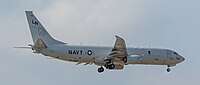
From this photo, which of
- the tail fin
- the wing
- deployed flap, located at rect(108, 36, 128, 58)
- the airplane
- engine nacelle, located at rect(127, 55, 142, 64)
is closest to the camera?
deployed flap, located at rect(108, 36, 128, 58)

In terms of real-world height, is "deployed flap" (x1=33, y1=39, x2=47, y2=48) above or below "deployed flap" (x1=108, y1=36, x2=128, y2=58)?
above

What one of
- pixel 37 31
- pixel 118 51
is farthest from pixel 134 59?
pixel 37 31

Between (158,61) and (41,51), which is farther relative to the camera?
(158,61)

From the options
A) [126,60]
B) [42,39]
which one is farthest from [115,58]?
[42,39]

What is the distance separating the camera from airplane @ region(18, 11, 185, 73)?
121 metres

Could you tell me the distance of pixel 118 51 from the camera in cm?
12206

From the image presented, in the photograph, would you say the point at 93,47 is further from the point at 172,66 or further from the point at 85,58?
the point at 172,66

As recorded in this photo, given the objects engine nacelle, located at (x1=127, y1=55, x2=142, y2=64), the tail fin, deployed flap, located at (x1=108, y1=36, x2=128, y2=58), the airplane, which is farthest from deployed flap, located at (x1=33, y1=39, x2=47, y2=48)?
engine nacelle, located at (x1=127, y1=55, x2=142, y2=64)

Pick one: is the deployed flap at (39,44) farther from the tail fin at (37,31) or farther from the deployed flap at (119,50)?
the deployed flap at (119,50)

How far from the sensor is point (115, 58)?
123125mm

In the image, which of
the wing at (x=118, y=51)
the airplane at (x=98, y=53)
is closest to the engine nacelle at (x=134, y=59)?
the airplane at (x=98, y=53)

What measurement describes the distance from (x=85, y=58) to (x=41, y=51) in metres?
6.84

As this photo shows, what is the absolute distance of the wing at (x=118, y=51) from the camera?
121m

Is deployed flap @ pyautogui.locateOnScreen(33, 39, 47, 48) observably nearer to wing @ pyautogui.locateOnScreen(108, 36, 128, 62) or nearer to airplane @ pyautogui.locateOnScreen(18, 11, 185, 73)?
airplane @ pyautogui.locateOnScreen(18, 11, 185, 73)
